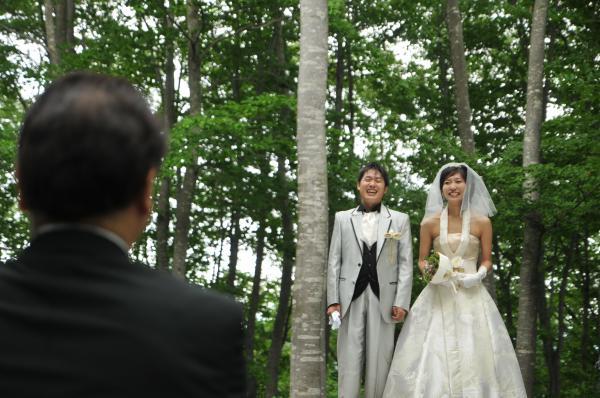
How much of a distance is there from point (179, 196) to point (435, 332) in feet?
36.9

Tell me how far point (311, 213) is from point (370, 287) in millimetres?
1631

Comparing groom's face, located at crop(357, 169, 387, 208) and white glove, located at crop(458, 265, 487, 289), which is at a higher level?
groom's face, located at crop(357, 169, 387, 208)

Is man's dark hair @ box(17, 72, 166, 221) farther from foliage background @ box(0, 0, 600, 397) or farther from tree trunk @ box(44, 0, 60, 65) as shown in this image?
tree trunk @ box(44, 0, 60, 65)

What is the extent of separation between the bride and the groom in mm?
167

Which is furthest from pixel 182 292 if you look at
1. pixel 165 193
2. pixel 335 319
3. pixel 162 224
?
pixel 165 193

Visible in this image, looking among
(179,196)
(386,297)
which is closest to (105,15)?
(179,196)

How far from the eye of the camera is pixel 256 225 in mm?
22328

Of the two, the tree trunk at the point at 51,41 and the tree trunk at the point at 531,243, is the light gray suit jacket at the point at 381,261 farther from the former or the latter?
the tree trunk at the point at 51,41

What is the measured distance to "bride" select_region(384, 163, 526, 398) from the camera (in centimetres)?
731

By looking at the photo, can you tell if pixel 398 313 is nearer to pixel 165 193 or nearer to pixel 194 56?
pixel 194 56

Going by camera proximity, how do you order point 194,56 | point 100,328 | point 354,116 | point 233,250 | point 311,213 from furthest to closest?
point 233,250
point 354,116
point 194,56
point 311,213
point 100,328

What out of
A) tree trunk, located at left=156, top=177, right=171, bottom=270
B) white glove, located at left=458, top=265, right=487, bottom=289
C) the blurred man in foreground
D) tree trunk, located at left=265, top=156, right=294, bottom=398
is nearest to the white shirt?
white glove, located at left=458, top=265, right=487, bottom=289

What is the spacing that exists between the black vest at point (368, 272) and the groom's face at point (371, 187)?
16.1 inches

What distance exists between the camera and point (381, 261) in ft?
25.0
